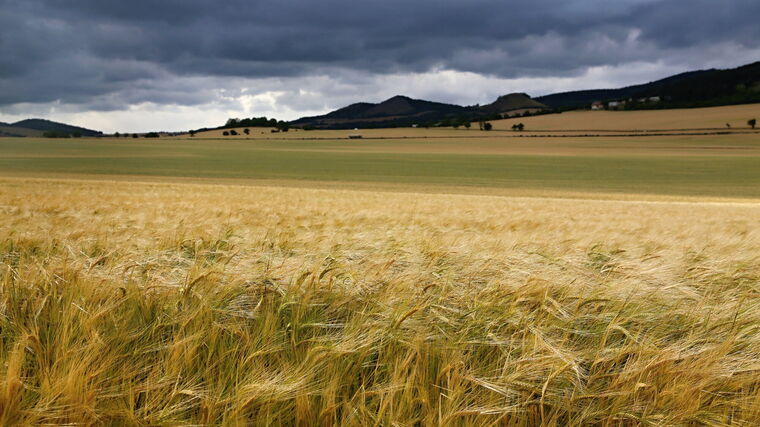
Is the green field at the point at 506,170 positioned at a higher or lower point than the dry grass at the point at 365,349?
lower

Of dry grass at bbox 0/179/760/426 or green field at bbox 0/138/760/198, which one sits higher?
dry grass at bbox 0/179/760/426

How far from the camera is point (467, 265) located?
3357 millimetres

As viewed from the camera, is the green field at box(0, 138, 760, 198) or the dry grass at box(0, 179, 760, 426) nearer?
the dry grass at box(0, 179, 760, 426)

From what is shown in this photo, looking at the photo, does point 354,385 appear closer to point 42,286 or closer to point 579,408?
point 579,408

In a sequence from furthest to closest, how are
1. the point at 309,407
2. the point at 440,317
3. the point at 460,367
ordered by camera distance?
the point at 440,317 → the point at 460,367 → the point at 309,407

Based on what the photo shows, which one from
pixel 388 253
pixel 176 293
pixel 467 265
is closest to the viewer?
pixel 176 293

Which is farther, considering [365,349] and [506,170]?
[506,170]

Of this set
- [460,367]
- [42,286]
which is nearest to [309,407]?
[460,367]

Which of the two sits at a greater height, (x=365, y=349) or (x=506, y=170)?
(x=365, y=349)

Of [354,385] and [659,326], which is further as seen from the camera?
[659,326]

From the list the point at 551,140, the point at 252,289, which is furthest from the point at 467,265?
the point at 551,140

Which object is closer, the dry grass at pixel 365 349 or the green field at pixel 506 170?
the dry grass at pixel 365 349

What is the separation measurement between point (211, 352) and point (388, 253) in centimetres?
198

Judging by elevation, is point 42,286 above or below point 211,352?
above
